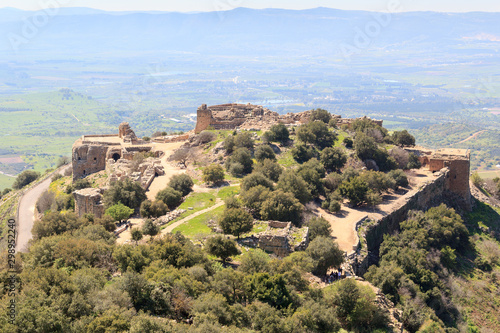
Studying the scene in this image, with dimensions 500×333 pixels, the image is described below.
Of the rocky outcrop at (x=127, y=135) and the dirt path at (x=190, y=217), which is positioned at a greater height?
the rocky outcrop at (x=127, y=135)

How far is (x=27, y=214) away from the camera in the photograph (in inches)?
1845

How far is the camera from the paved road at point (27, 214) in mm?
39956

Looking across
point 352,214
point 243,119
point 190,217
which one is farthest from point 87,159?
point 352,214

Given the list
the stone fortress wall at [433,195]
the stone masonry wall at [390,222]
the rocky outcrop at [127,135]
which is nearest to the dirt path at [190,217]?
the stone fortress wall at [433,195]

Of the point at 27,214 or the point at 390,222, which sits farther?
the point at 27,214

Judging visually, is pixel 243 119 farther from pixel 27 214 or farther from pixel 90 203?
pixel 90 203

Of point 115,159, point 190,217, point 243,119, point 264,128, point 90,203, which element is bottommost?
point 90,203

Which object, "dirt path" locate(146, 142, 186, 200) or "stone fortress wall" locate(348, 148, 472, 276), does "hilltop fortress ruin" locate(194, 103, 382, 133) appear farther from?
"stone fortress wall" locate(348, 148, 472, 276)

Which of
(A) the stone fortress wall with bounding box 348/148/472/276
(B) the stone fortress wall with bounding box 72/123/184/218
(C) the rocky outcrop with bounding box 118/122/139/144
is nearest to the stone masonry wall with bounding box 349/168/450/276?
(A) the stone fortress wall with bounding box 348/148/472/276

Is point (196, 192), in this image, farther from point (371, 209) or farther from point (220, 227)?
point (371, 209)

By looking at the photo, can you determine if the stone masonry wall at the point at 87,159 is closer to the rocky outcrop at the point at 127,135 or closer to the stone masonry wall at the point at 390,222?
the rocky outcrop at the point at 127,135

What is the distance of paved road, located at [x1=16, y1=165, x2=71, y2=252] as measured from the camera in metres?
40.0

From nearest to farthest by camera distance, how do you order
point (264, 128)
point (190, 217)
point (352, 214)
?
point (190, 217) → point (352, 214) → point (264, 128)

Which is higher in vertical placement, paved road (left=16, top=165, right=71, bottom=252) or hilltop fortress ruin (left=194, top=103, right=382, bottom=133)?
hilltop fortress ruin (left=194, top=103, right=382, bottom=133)
